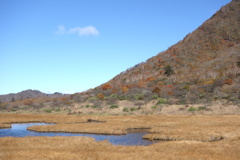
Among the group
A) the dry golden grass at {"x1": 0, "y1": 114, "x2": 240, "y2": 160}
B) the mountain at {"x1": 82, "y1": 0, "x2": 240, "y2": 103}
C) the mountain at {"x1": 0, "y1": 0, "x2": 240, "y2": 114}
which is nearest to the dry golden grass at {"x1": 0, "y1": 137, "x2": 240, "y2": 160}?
the dry golden grass at {"x1": 0, "y1": 114, "x2": 240, "y2": 160}

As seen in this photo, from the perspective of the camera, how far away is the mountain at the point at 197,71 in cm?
6844

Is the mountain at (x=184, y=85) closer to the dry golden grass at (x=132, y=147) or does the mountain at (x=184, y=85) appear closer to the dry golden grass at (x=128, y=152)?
the dry golden grass at (x=132, y=147)

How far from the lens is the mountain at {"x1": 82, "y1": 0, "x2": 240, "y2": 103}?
6844 centimetres

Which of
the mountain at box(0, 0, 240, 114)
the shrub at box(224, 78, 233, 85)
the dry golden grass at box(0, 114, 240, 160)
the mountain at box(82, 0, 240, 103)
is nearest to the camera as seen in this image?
the dry golden grass at box(0, 114, 240, 160)

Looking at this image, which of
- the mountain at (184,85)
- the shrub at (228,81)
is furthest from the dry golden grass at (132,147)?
the shrub at (228,81)

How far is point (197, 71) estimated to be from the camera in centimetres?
9762

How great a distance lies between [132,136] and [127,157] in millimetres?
13044

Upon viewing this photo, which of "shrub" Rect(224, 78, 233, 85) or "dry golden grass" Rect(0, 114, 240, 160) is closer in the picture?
"dry golden grass" Rect(0, 114, 240, 160)

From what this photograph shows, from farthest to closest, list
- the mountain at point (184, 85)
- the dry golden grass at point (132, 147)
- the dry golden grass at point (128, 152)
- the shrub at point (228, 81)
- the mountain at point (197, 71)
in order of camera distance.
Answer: the shrub at point (228, 81) < the mountain at point (197, 71) < the mountain at point (184, 85) < the dry golden grass at point (132, 147) < the dry golden grass at point (128, 152)

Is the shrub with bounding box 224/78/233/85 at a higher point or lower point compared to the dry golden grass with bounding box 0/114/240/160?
higher

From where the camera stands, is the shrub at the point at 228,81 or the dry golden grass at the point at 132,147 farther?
the shrub at the point at 228,81

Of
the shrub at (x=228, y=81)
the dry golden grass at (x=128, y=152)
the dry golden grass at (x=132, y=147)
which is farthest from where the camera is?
the shrub at (x=228, y=81)

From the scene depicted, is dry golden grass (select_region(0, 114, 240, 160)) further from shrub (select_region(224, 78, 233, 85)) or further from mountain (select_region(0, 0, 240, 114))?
shrub (select_region(224, 78, 233, 85))

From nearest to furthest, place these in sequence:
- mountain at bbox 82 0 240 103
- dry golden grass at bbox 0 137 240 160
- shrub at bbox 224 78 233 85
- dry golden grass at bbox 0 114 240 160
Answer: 1. dry golden grass at bbox 0 137 240 160
2. dry golden grass at bbox 0 114 240 160
3. mountain at bbox 82 0 240 103
4. shrub at bbox 224 78 233 85
